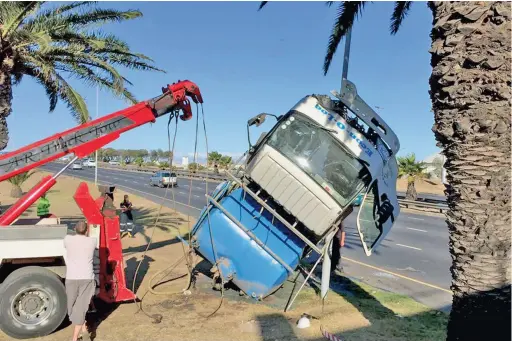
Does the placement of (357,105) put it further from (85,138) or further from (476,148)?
(85,138)

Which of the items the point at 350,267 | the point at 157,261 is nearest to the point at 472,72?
the point at 350,267

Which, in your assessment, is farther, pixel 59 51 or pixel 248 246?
pixel 59 51

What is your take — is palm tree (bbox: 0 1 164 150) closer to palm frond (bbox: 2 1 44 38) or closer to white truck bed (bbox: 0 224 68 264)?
palm frond (bbox: 2 1 44 38)

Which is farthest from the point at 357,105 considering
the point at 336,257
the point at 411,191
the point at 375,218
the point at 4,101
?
the point at 411,191

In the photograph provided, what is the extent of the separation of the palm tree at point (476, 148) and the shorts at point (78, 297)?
424 centimetres

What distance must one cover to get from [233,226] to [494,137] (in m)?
4.34

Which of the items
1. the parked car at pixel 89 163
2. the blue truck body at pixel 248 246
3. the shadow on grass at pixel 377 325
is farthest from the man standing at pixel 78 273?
the parked car at pixel 89 163

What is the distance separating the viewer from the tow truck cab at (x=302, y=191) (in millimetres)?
6715

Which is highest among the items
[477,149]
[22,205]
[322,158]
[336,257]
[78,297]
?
[322,158]

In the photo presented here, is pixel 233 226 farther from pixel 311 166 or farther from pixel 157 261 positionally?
pixel 157 261

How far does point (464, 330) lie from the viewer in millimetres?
4031

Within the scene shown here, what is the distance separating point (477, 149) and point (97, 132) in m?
5.72

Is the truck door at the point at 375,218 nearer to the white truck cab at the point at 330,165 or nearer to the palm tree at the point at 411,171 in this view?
the white truck cab at the point at 330,165

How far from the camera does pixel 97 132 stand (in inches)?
281
